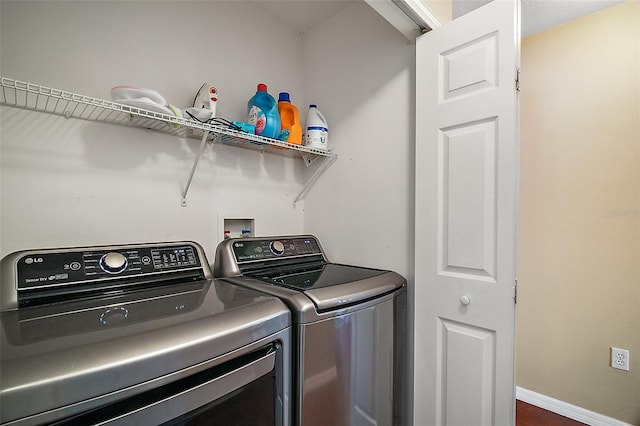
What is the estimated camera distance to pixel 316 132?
1.78 m

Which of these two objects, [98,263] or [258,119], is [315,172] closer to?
[258,119]

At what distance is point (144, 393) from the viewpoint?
0.66 metres

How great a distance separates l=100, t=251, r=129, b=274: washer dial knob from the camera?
3.53 ft

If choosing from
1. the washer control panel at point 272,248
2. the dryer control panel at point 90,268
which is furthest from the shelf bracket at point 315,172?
the dryer control panel at point 90,268

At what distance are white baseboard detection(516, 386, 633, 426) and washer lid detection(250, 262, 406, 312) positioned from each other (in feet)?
5.76

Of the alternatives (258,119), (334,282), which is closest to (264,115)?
(258,119)

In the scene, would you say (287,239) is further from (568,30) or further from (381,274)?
(568,30)

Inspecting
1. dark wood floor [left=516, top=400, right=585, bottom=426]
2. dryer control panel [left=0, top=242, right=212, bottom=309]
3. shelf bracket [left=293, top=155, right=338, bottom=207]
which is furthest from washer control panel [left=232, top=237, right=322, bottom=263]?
dark wood floor [left=516, top=400, right=585, bottom=426]

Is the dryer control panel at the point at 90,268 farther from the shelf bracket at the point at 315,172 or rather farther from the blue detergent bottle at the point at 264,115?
the shelf bracket at the point at 315,172

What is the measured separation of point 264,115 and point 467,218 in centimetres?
113

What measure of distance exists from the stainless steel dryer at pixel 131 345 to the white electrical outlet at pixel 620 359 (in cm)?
224

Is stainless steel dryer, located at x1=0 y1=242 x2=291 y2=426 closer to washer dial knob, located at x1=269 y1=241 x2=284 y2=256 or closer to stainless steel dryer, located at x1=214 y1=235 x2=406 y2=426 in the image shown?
stainless steel dryer, located at x1=214 y1=235 x2=406 y2=426

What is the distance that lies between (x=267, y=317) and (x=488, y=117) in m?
1.15

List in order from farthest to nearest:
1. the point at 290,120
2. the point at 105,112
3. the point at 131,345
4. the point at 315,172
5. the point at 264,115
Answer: the point at 315,172 → the point at 290,120 → the point at 264,115 → the point at 105,112 → the point at 131,345
